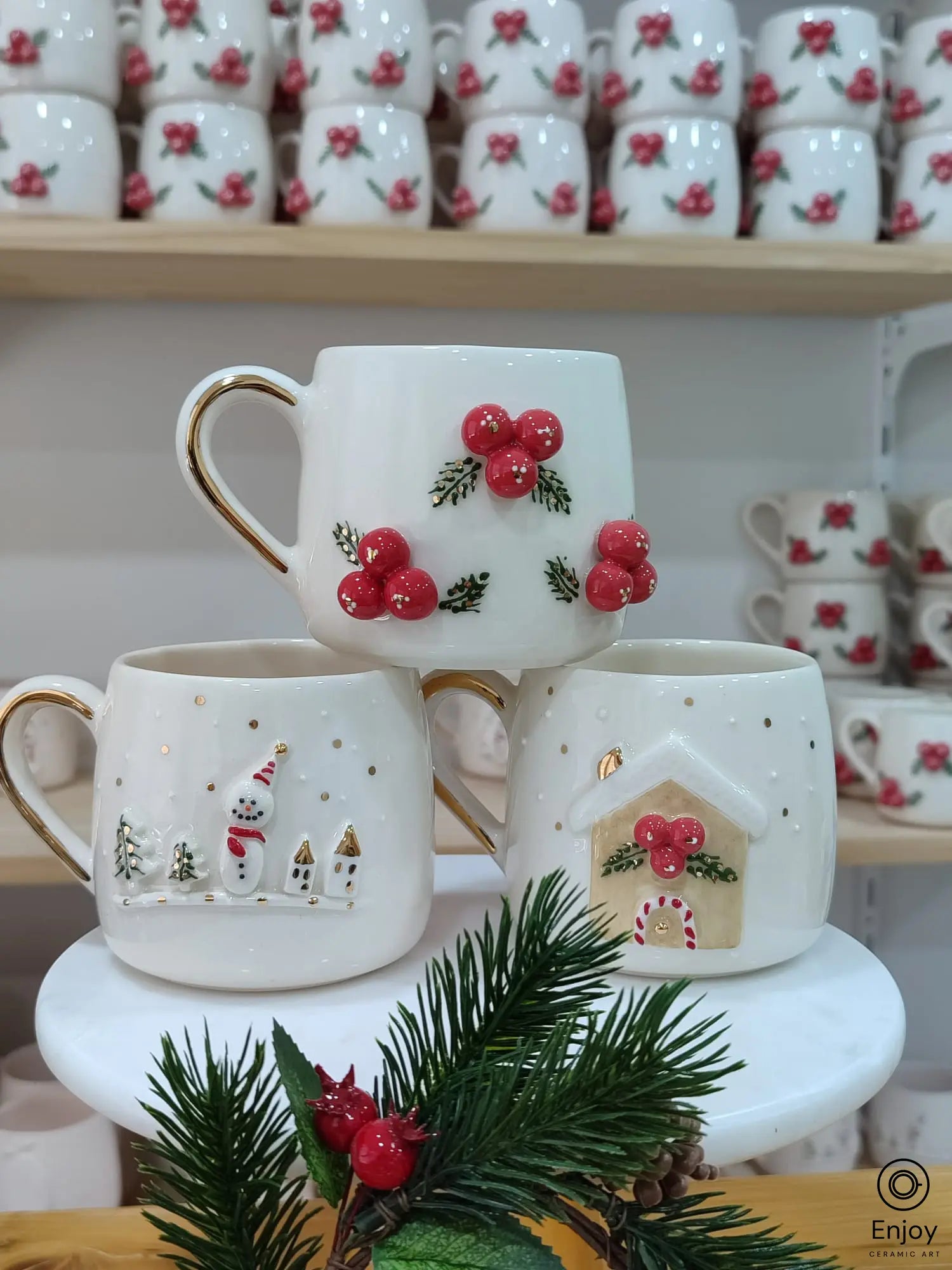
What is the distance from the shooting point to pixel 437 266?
2.54 ft

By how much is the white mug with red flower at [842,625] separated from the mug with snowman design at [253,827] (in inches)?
23.1

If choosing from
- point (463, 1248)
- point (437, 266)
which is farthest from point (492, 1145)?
point (437, 266)

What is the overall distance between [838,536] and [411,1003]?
644 mm

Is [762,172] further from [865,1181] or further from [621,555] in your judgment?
[865,1181]

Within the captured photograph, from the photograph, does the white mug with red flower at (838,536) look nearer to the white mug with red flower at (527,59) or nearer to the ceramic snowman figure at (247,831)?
the white mug with red flower at (527,59)

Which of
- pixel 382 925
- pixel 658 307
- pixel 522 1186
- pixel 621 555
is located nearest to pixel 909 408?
pixel 658 307

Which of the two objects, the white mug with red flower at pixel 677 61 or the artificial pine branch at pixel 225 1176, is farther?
the white mug with red flower at pixel 677 61

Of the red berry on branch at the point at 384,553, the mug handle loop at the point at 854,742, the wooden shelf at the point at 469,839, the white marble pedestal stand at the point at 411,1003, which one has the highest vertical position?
the red berry on branch at the point at 384,553

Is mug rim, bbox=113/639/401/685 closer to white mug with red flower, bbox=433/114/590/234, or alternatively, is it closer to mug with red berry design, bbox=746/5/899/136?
white mug with red flower, bbox=433/114/590/234

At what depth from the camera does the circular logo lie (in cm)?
49

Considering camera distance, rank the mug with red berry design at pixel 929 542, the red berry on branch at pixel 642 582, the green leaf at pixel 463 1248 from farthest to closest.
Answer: the mug with red berry design at pixel 929 542 < the red berry on branch at pixel 642 582 < the green leaf at pixel 463 1248

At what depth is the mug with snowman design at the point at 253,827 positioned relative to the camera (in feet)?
1.49

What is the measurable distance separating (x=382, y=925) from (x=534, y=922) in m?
0.19

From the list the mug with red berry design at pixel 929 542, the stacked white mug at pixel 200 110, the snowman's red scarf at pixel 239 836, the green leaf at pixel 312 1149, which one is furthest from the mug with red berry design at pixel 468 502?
the mug with red berry design at pixel 929 542
